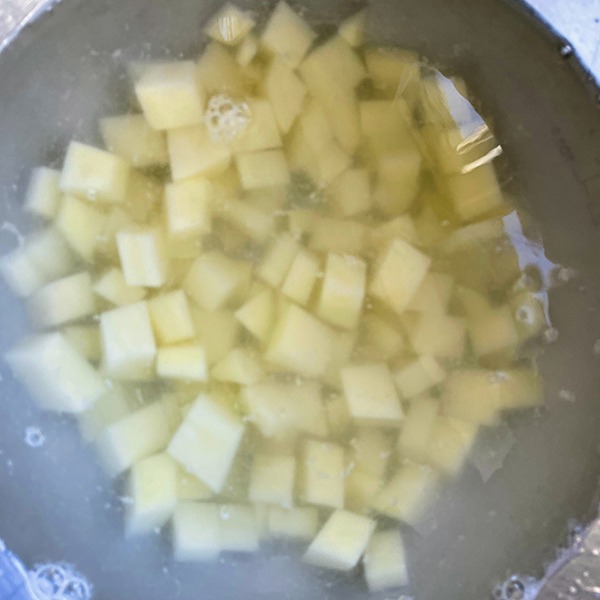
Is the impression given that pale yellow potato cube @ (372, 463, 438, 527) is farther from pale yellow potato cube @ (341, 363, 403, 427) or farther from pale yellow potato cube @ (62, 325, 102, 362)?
pale yellow potato cube @ (62, 325, 102, 362)

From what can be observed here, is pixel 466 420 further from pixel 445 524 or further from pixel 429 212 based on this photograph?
pixel 429 212

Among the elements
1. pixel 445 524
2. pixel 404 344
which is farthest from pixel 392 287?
pixel 445 524

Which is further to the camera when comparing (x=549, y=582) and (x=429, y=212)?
(x=429, y=212)

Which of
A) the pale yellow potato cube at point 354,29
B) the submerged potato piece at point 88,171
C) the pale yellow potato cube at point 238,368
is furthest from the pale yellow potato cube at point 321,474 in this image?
the pale yellow potato cube at point 354,29

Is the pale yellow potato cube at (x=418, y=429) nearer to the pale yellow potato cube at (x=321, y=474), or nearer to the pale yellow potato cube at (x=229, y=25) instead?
the pale yellow potato cube at (x=321, y=474)

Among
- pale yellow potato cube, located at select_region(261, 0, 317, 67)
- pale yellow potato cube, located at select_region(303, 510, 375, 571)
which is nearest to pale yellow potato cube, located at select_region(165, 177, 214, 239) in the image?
pale yellow potato cube, located at select_region(261, 0, 317, 67)

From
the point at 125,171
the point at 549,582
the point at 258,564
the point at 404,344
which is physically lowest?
the point at 549,582

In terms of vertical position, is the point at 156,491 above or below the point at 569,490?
above

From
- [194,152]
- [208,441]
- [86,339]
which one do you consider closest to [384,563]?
[208,441]
